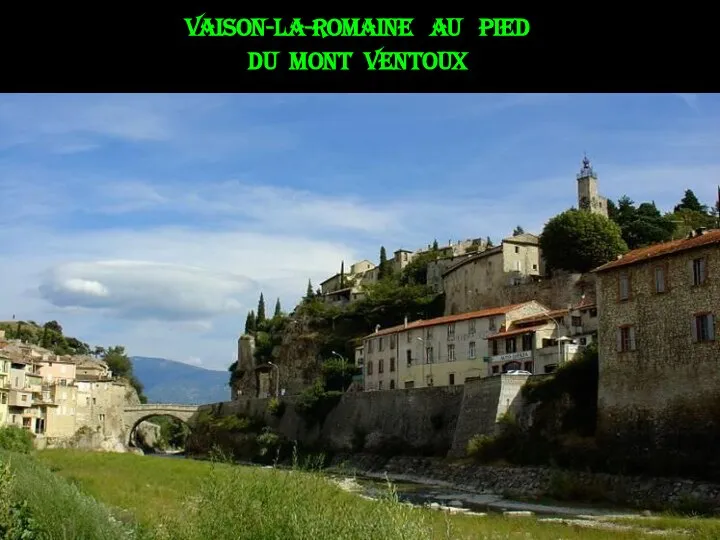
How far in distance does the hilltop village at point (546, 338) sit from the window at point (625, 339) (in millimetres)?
61

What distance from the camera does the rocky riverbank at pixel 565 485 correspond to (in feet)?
91.2

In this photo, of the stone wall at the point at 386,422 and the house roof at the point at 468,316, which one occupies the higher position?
the house roof at the point at 468,316

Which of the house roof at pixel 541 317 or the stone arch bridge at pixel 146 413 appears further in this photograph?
the stone arch bridge at pixel 146 413

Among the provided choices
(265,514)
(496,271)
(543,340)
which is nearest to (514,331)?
(543,340)

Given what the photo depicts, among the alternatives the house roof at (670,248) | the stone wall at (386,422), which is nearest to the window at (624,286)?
the house roof at (670,248)

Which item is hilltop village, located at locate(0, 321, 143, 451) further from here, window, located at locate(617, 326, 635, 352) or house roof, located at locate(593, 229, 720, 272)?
house roof, located at locate(593, 229, 720, 272)

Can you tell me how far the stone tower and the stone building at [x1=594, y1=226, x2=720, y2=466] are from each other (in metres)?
38.9

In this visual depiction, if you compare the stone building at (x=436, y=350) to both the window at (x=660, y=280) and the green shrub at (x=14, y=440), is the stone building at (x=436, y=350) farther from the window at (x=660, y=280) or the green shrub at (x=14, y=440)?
the green shrub at (x=14, y=440)

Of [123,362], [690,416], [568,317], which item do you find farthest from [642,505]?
[123,362]

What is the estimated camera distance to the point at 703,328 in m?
30.6

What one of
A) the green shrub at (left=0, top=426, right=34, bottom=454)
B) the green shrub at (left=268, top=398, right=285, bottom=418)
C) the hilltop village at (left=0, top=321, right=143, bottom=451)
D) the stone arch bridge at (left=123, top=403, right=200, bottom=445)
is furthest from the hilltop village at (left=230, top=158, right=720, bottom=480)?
the green shrub at (left=0, top=426, right=34, bottom=454)

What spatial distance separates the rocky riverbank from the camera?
27797 mm

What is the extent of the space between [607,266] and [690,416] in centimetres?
729

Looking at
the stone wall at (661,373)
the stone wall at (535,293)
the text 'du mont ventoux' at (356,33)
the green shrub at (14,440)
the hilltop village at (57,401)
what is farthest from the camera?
the hilltop village at (57,401)
